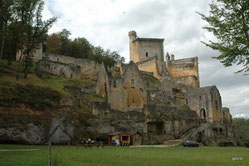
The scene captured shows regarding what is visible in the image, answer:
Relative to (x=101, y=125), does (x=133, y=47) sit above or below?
above

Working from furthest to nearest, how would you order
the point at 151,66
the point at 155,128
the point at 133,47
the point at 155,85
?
the point at 133,47, the point at 151,66, the point at 155,85, the point at 155,128

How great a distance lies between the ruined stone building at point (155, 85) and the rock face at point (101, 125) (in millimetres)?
4163

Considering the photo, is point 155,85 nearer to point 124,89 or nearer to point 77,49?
point 124,89

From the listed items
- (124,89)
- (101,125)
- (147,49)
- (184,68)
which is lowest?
(101,125)

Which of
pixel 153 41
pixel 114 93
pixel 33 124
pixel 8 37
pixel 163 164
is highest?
pixel 153 41

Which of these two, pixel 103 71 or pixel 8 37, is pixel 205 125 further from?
pixel 8 37

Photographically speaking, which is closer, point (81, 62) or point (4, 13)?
point (4, 13)

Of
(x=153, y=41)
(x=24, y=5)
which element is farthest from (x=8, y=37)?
(x=153, y=41)

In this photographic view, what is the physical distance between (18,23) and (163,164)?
35.2 meters

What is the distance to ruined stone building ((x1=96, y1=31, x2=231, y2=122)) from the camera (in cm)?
4752

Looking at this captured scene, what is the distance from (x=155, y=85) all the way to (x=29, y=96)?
39.8m

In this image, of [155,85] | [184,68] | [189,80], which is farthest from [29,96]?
[184,68]

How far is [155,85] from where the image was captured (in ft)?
216

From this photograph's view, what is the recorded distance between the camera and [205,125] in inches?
1875
